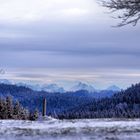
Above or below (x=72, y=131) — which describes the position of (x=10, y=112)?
below

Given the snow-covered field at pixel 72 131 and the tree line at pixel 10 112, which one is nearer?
the snow-covered field at pixel 72 131

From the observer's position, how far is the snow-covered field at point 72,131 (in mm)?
11797

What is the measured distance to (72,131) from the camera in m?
12.0

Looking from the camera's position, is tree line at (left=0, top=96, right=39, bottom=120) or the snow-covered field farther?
tree line at (left=0, top=96, right=39, bottom=120)

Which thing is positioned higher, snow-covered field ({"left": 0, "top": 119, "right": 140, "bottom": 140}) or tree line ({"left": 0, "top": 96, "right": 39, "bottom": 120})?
snow-covered field ({"left": 0, "top": 119, "right": 140, "bottom": 140})

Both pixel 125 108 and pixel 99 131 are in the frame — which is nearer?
pixel 99 131

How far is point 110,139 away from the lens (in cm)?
1172

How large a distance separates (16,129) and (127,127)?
257cm

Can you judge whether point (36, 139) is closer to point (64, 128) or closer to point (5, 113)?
point (64, 128)

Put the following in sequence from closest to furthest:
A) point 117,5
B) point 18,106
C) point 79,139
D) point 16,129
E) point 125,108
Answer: point 79,139 < point 16,129 < point 117,5 < point 18,106 < point 125,108

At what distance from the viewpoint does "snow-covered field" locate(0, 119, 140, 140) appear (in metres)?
11.8

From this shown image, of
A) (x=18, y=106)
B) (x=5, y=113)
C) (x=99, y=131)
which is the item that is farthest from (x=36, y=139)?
(x=18, y=106)

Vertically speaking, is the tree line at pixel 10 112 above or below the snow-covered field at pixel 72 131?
below

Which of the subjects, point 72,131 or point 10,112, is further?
point 10,112
